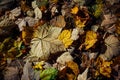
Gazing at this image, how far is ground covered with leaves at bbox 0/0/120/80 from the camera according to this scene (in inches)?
95.0

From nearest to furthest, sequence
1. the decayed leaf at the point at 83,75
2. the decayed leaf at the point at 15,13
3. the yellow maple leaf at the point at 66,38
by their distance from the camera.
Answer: the decayed leaf at the point at 83,75 → the yellow maple leaf at the point at 66,38 → the decayed leaf at the point at 15,13

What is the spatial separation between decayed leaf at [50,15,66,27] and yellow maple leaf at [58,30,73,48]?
11cm

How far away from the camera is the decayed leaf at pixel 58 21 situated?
8.89 ft

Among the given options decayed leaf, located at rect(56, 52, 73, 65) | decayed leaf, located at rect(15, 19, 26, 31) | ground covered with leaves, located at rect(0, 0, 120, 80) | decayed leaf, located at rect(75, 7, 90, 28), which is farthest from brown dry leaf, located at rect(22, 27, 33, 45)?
decayed leaf, located at rect(75, 7, 90, 28)

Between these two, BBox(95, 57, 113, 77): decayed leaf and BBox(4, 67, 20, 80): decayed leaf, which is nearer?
BBox(95, 57, 113, 77): decayed leaf

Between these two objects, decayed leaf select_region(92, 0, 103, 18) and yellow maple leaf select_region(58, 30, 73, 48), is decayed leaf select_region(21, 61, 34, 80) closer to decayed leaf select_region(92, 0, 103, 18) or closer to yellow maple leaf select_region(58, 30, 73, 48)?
yellow maple leaf select_region(58, 30, 73, 48)

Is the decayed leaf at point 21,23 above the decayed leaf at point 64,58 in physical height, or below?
above

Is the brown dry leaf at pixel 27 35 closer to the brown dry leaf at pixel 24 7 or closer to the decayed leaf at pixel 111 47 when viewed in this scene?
the brown dry leaf at pixel 24 7

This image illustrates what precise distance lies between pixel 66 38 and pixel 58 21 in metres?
0.25

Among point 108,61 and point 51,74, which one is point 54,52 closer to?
point 51,74

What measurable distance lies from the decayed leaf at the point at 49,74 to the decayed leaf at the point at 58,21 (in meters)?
0.53

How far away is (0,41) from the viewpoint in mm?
2752

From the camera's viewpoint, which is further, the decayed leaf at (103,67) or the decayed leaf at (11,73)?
the decayed leaf at (11,73)

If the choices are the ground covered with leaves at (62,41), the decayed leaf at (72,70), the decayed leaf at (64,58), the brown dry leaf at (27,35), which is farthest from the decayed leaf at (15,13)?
Answer: the decayed leaf at (72,70)
